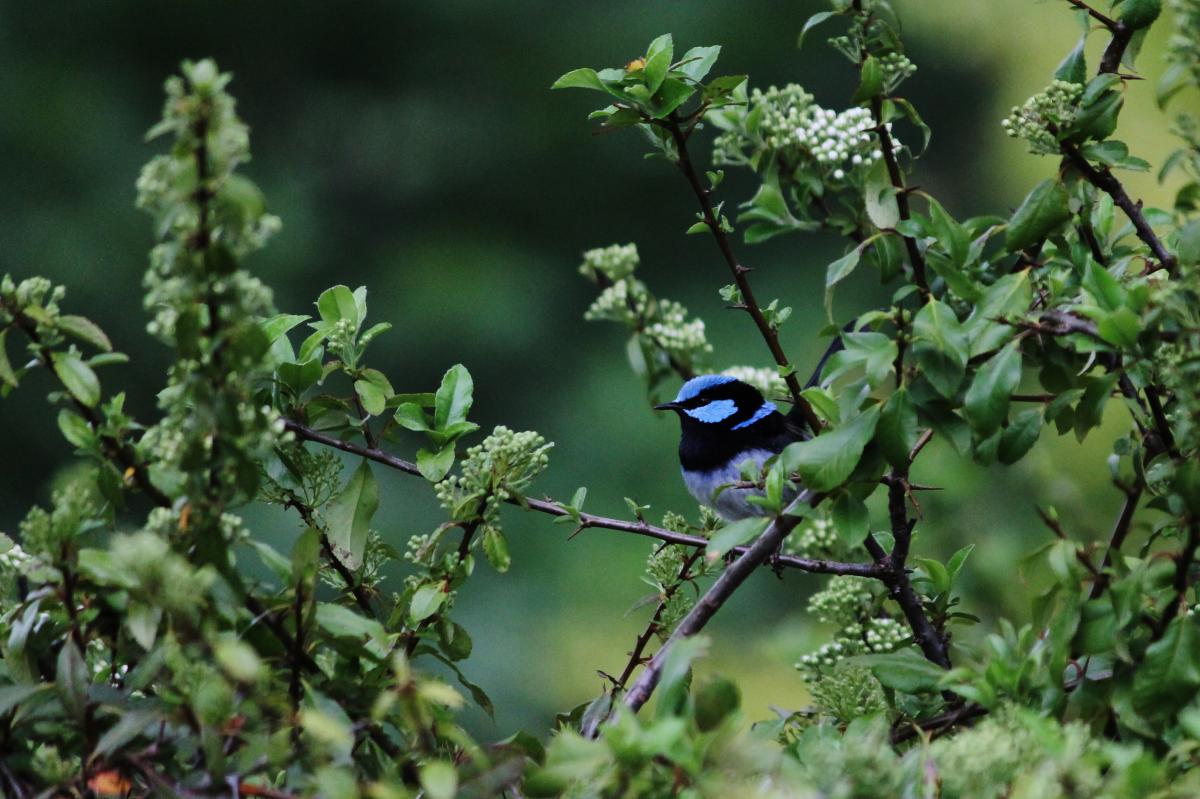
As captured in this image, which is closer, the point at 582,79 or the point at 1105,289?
the point at 1105,289

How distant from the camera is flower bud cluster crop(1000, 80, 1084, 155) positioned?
5.26 feet

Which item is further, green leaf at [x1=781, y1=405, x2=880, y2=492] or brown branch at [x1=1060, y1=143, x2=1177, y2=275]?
brown branch at [x1=1060, y1=143, x2=1177, y2=275]

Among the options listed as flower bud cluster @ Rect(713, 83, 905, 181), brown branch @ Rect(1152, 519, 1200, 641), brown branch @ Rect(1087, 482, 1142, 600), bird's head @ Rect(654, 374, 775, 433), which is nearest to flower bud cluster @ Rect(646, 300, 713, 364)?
flower bud cluster @ Rect(713, 83, 905, 181)

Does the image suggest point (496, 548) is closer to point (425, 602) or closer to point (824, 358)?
point (425, 602)

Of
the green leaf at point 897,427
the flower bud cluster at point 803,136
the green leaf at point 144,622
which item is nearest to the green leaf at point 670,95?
the flower bud cluster at point 803,136

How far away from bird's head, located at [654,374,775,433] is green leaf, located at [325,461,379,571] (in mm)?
2014

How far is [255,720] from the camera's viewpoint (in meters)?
1.17

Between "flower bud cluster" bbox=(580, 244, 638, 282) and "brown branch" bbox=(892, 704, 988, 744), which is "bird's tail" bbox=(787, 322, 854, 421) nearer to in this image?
"flower bud cluster" bbox=(580, 244, 638, 282)

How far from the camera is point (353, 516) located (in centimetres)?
169

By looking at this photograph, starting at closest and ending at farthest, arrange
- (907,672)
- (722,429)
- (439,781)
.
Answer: (439,781) → (907,672) → (722,429)

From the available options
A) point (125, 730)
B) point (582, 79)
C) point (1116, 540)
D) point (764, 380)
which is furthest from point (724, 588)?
point (764, 380)

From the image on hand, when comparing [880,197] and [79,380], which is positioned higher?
[880,197]

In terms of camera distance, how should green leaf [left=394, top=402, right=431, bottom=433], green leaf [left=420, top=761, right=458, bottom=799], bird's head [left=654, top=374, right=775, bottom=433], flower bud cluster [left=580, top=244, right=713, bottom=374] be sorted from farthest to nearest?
bird's head [left=654, top=374, right=775, bottom=433]
flower bud cluster [left=580, top=244, right=713, bottom=374]
green leaf [left=394, top=402, right=431, bottom=433]
green leaf [left=420, top=761, right=458, bottom=799]

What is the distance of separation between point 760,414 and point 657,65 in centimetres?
208
